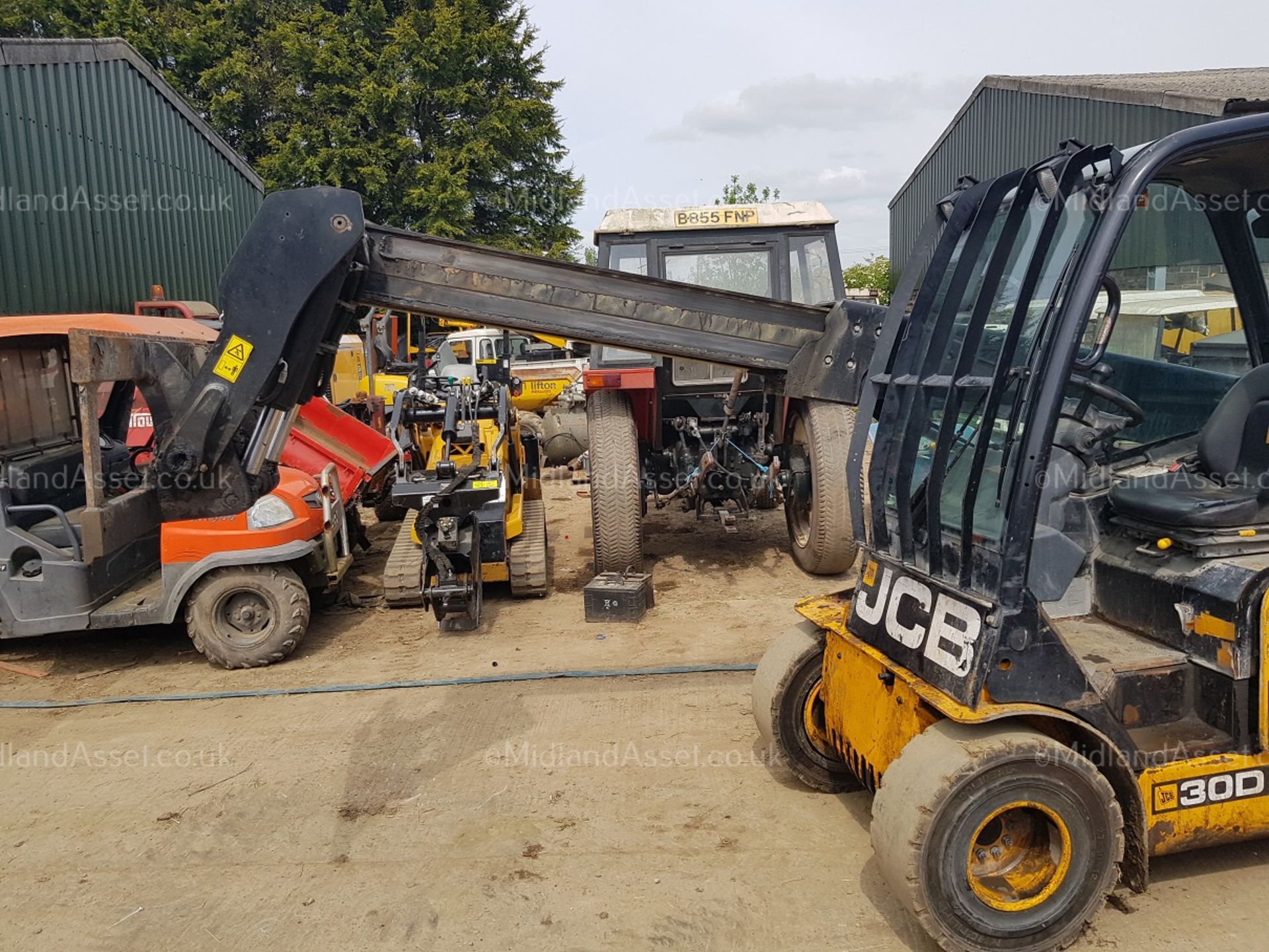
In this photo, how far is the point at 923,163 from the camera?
23.6 m

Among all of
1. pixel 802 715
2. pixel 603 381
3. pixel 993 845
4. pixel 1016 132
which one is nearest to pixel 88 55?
pixel 603 381

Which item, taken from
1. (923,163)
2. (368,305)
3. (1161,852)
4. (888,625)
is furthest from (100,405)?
(923,163)

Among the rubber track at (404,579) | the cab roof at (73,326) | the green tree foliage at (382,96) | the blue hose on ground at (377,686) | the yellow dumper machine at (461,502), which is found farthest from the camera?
the green tree foliage at (382,96)

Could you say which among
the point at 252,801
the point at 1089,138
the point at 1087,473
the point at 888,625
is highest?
the point at 1089,138

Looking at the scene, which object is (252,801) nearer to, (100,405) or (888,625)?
(888,625)

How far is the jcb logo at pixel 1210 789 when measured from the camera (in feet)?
9.55

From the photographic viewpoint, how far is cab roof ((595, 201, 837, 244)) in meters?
7.54

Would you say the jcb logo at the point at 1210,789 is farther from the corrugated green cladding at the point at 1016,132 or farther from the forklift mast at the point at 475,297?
the corrugated green cladding at the point at 1016,132

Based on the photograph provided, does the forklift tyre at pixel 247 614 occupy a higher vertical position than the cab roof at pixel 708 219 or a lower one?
lower

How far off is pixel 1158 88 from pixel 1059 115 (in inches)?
105

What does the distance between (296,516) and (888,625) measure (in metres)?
3.89

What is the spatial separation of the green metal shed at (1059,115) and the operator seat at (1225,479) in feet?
24.1

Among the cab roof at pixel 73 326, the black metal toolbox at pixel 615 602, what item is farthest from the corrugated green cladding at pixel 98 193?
the black metal toolbox at pixel 615 602

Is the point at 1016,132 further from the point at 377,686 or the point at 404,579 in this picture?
the point at 377,686
